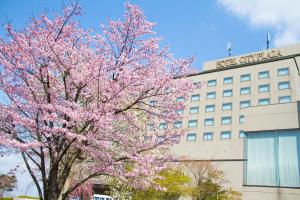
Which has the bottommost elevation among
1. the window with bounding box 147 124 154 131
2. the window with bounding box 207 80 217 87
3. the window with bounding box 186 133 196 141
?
the window with bounding box 147 124 154 131

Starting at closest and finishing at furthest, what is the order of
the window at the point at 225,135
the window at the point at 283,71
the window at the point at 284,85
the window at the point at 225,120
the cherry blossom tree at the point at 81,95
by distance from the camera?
the cherry blossom tree at the point at 81,95, the window at the point at 284,85, the window at the point at 283,71, the window at the point at 225,135, the window at the point at 225,120

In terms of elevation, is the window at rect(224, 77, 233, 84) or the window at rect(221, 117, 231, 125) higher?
the window at rect(224, 77, 233, 84)

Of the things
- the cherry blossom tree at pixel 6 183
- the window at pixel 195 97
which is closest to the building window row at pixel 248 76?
the window at pixel 195 97

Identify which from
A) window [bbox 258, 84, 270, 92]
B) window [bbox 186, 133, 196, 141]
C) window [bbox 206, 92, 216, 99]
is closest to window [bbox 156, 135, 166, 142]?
window [bbox 258, 84, 270, 92]

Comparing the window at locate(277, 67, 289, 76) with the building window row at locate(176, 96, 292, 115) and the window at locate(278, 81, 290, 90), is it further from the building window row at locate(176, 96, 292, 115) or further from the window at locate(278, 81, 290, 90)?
the building window row at locate(176, 96, 292, 115)

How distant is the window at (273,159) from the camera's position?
16.5 m

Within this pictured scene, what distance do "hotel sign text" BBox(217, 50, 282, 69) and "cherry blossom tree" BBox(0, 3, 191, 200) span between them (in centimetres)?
5288

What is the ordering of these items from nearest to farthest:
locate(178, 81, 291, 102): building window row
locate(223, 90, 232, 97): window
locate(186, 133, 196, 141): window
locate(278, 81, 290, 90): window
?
locate(278, 81, 290, 90): window, locate(178, 81, 291, 102): building window row, locate(186, 133, 196, 141): window, locate(223, 90, 232, 97): window

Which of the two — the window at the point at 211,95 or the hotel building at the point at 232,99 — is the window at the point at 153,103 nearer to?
the hotel building at the point at 232,99

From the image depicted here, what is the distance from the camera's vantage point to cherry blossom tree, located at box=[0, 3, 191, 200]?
10078mm

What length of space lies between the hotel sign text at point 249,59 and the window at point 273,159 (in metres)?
45.9

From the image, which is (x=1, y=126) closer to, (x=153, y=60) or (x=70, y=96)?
(x=70, y=96)

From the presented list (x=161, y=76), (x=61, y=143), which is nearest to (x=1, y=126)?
(x=61, y=143)

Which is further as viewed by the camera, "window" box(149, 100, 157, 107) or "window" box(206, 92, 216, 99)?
"window" box(206, 92, 216, 99)
